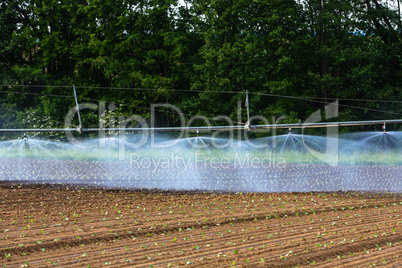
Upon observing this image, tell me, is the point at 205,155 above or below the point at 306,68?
below

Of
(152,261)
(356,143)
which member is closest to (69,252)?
(152,261)

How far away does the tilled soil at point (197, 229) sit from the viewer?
8.02 meters

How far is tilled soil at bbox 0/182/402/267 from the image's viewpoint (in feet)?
26.3

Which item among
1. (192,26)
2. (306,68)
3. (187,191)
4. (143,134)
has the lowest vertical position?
(187,191)

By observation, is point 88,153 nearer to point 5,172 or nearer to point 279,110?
point 5,172

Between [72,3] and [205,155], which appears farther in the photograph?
[72,3]

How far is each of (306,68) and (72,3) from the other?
1655 centimetres

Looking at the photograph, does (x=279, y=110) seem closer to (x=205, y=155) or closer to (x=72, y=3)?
(x=205, y=155)

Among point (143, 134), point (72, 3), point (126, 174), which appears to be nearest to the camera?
point (126, 174)

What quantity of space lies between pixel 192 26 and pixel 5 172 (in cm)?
1544

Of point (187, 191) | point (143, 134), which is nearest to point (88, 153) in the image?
point (143, 134)

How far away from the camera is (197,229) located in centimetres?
1030

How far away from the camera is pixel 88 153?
2575cm

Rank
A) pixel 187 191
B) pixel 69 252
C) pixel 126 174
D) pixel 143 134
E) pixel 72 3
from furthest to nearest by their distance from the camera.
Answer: pixel 72 3 < pixel 143 134 < pixel 126 174 < pixel 187 191 < pixel 69 252
